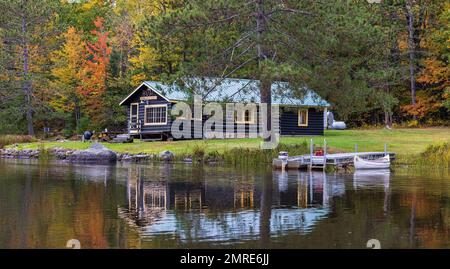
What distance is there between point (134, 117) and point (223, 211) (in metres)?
37.9

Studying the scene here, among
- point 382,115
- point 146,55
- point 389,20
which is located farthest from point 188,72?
point 382,115

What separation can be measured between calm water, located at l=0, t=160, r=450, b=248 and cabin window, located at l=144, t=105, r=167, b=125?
22.3m

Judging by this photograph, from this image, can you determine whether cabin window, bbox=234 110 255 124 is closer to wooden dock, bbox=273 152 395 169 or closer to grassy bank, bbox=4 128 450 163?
grassy bank, bbox=4 128 450 163

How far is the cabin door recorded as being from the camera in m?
53.8

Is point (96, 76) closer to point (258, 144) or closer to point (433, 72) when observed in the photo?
point (258, 144)

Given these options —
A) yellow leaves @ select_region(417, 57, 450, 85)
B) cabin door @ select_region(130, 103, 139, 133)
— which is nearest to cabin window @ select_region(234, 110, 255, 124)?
cabin door @ select_region(130, 103, 139, 133)

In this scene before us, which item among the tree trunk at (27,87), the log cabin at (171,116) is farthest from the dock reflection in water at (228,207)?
the tree trunk at (27,87)

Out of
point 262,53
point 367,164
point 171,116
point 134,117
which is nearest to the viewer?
point 367,164

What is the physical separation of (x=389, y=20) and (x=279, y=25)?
2909 cm

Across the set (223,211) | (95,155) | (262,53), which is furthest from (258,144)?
(223,211)

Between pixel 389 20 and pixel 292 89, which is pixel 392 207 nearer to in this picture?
pixel 292 89

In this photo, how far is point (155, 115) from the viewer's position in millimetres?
52281

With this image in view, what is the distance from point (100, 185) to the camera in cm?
2470

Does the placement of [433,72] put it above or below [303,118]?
above
